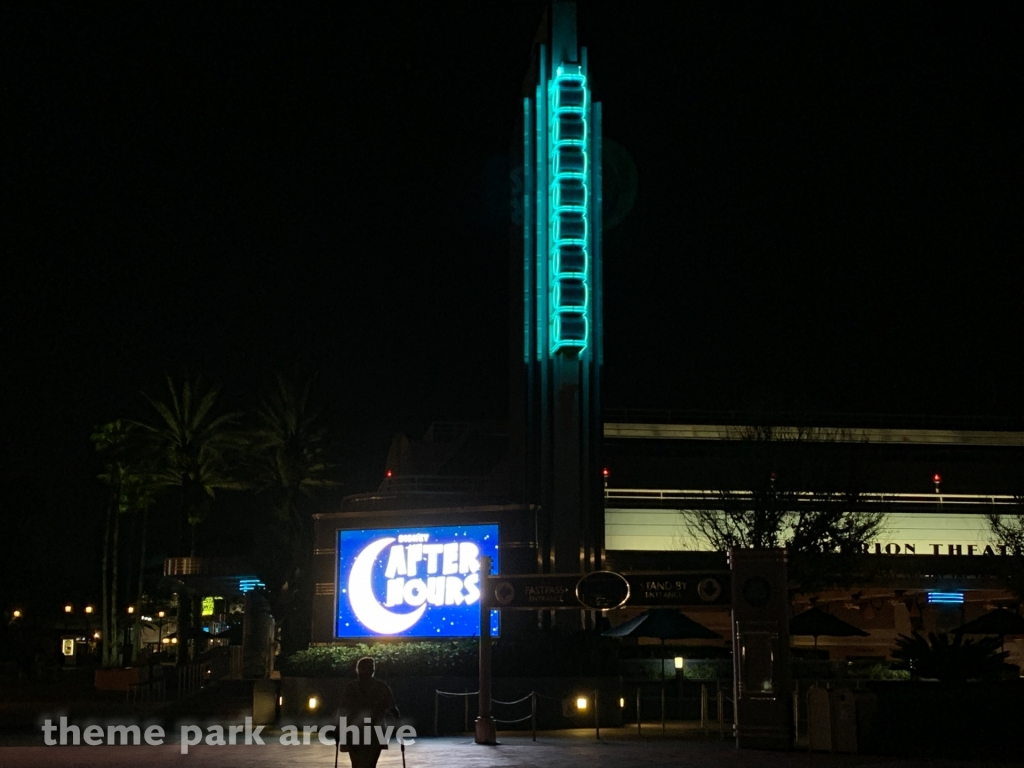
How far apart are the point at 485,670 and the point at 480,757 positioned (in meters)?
3.64

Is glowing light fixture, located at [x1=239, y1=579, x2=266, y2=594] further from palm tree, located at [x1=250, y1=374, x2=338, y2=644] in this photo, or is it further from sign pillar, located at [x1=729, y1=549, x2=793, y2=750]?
sign pillar, located at [x1=729, y1=549, x2=793, y2=750]

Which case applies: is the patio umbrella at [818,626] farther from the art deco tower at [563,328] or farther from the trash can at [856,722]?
the trash can at [856,722]

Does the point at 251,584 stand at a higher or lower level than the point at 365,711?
higher

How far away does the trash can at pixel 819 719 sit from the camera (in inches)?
788

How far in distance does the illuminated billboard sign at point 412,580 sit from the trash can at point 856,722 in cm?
1127

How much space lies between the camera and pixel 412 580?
30469 mm

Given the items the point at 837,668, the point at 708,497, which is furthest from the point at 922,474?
the point at 837,668

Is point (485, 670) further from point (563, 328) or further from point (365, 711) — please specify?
point (365, 711)

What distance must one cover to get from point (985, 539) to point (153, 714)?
4191 centimetres

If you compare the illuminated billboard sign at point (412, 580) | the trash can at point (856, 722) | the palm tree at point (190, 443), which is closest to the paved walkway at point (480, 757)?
the trash can at point (856, 722)

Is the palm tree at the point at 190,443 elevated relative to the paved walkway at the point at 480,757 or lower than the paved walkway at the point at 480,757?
elevated

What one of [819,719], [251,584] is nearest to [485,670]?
[819,719]

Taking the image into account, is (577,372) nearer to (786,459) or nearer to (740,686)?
(740,686)

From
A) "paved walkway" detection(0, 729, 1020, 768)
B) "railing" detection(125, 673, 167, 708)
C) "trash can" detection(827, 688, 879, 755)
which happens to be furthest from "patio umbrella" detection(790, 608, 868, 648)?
"railing" detection(125, 673, 167, 708)
